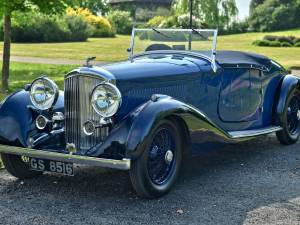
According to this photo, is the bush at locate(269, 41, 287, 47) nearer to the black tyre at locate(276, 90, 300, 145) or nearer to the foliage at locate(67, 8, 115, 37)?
the foliage at locate(67, 8, 115, 37)

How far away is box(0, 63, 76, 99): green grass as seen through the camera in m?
13.4

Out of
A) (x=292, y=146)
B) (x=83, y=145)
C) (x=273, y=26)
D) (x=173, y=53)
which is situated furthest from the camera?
(x=273, y=26)

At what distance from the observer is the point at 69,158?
4.69m

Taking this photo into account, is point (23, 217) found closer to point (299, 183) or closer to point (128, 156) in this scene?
point (128, 156)

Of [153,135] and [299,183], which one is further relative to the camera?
[299,183]

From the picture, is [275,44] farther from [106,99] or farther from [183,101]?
[106,99]

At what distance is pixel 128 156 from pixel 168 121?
2.07 ft

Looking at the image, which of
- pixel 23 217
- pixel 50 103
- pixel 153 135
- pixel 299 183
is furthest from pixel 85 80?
pixel 299 183

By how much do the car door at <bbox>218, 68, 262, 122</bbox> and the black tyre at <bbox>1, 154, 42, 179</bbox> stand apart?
91.1 inches

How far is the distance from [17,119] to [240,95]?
9.06 feet

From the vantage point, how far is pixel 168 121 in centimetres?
496

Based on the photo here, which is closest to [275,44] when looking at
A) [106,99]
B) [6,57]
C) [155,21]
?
[6,57]

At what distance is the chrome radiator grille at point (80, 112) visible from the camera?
5031 millimetres

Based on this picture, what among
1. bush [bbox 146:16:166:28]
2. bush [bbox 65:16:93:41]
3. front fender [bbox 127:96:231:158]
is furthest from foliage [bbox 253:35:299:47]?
front fender [bbox 127:96:231:158]
